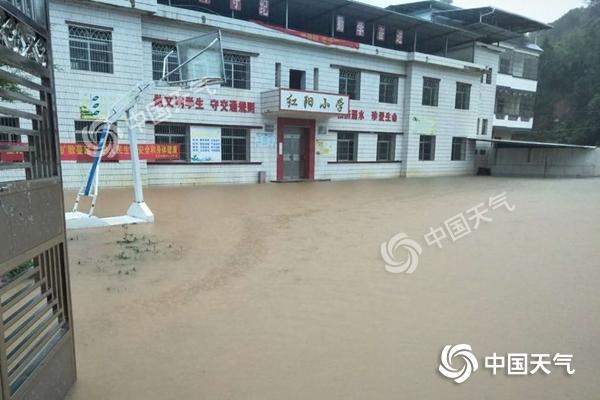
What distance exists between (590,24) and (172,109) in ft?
133

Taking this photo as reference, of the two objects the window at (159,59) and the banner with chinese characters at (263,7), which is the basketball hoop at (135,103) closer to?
the window at (159,59)

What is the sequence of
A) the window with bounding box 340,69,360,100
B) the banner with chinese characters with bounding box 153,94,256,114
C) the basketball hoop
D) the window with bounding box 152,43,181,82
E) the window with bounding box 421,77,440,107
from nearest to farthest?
the basketball hoop
the window with bounding box 152,43,181,82
the banner with chinese characters with bounding box 153,94,256,114
the window with bounding box 340,69,360,100
the window with bounding box 421,77,440,107

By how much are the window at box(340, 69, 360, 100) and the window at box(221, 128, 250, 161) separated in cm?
446

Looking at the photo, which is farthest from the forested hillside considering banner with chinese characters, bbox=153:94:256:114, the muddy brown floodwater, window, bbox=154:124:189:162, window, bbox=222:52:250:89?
window, bbox=154:124:189:162

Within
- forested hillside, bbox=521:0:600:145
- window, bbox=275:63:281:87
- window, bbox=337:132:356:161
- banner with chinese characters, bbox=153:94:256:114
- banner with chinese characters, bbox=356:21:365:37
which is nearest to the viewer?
banner with chinese characters, bbox=153:94:256:114

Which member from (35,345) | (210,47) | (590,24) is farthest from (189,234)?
(590,24)

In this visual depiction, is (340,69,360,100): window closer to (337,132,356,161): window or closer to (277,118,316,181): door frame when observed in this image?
(337,132,356,161): window

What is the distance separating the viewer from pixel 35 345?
73.6 inches

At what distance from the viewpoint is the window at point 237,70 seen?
12884mm

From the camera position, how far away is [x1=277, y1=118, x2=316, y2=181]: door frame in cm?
1418

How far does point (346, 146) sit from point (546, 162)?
37.8ft

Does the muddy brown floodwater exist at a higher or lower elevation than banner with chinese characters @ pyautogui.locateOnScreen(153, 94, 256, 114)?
lower

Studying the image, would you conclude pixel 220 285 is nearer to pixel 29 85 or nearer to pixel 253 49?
pixel 29 85

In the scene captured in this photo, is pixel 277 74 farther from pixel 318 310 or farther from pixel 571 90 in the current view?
pixel 571 90
